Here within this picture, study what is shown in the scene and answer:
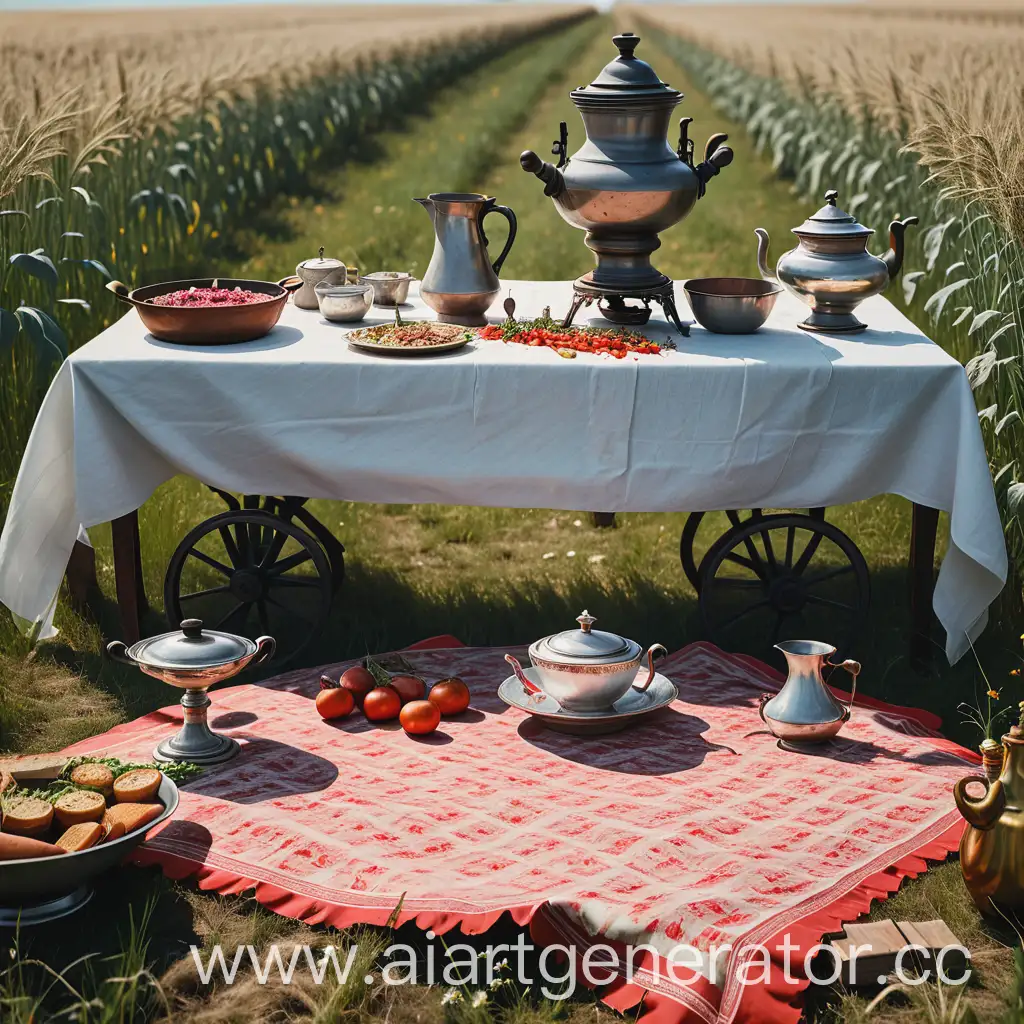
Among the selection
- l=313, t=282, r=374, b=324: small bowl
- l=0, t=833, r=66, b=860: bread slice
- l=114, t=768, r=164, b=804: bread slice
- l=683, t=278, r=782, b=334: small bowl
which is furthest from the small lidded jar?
l=0, t=833, r=66, b=860: bread slice

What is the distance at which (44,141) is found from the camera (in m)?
5.49

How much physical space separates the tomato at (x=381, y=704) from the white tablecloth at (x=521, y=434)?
0.67 m

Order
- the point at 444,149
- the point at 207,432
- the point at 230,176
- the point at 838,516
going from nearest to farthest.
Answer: the point at 207,432
the point at 838,516
the point at 230,176
the point at 444,149

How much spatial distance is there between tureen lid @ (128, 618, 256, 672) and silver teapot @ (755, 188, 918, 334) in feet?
7.32

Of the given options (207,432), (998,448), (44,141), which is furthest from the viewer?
(44,141)

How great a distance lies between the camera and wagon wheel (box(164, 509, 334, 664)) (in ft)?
15.5

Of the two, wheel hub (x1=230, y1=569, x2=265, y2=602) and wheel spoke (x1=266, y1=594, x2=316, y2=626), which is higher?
wheel hub (x1=230, y1=569, x2=265, y2=602)

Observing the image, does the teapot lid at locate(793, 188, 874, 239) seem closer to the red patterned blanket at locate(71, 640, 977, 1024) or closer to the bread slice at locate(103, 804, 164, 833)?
the red patterned blanket at locate(71, 640, 977, 1024)

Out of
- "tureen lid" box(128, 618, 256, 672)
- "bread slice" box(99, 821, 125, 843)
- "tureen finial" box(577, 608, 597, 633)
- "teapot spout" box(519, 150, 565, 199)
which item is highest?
"teapot spout" box(519, 150, 565, 199)

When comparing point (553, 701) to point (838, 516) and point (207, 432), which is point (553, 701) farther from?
point (838, 516)

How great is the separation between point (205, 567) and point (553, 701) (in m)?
1.91

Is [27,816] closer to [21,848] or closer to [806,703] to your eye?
[21,848]

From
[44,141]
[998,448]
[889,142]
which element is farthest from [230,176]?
[998,448]

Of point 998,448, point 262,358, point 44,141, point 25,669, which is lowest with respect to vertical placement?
point 25,669
